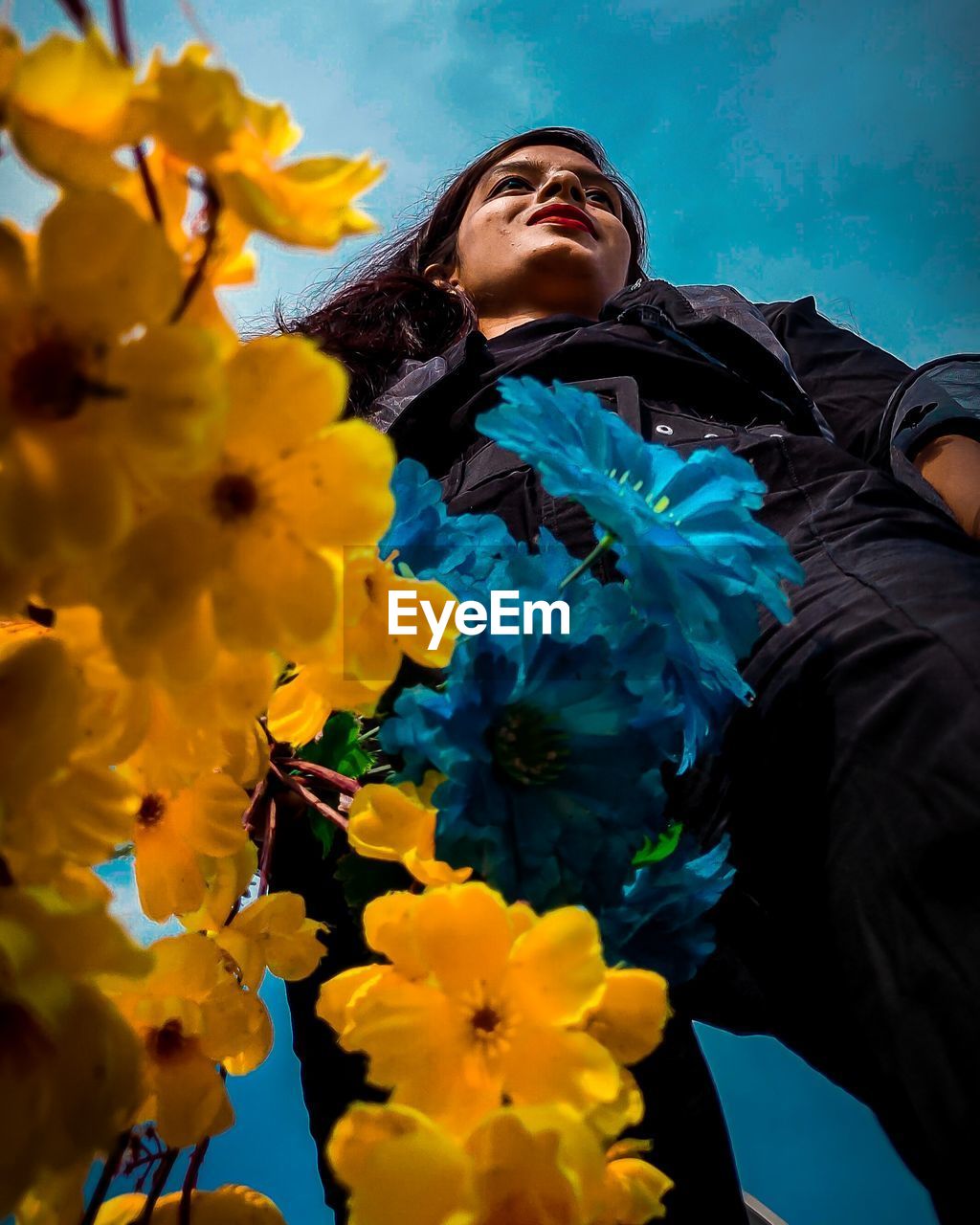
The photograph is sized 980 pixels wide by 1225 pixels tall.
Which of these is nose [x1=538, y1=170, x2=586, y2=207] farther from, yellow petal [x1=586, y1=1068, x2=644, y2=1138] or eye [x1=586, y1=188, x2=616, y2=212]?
yellow petal [x1=586, y1=1068, x2=644, y2=1138]

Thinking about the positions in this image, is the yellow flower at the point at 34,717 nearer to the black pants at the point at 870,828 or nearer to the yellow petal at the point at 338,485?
the yellow petal at the point at 338,485

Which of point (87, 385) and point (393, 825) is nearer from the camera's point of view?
point (87, 385)

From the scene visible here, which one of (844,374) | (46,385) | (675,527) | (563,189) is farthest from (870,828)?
(563,189)

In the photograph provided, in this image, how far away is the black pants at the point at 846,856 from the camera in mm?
335

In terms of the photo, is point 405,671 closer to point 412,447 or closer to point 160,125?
point 160,125

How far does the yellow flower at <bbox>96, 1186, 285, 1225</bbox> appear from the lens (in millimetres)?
279

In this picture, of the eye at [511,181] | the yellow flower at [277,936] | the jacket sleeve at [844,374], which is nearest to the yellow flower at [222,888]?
the yellow flower at [277,936]

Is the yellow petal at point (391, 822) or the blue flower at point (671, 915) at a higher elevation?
the blue flower at point (671, 915)

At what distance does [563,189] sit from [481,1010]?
1.37m

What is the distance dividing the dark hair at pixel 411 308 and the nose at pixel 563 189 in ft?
0.68

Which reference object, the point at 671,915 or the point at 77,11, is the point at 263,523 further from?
the point at 671,915

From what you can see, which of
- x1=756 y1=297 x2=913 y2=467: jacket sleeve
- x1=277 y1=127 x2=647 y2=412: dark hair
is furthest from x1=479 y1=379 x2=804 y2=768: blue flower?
x1=277 y1=127 x2=647 y2=412: dark hair

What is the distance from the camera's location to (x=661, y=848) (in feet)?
1.21

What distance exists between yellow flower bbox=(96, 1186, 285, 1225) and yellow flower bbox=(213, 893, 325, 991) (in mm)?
70
